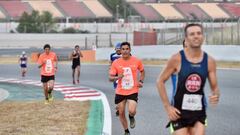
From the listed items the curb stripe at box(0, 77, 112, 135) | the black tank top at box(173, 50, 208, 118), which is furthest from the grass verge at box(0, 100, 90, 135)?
the black tank top at box(173, 50, 208, 118)

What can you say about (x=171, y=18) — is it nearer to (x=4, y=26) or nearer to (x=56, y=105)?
(x=4, y=26)

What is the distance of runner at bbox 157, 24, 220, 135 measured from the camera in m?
6.06

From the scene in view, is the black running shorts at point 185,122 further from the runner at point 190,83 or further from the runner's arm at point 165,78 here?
the runner's arm at point 165,78

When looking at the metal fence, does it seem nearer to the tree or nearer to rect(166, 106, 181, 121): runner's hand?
the tree

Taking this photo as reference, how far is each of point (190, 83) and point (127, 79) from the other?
4.14 meters

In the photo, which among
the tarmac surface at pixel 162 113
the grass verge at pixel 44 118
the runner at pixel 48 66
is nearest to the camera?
the grass verge at pixel 44 118

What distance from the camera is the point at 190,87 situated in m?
6.11

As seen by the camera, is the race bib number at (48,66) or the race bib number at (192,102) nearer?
the race bib number at (192,102)

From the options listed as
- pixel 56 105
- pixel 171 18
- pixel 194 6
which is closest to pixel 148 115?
pixel 56 105

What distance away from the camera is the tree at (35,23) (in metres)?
70.5

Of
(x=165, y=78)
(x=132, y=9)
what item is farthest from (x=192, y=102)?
(x=132, y=9)

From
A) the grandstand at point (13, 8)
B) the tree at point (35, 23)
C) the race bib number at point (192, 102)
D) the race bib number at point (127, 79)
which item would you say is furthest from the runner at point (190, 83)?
the grandstand at point (13, 8)

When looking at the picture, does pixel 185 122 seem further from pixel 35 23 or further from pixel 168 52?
pixel 35 23

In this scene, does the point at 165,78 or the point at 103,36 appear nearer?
the point at 165,78
